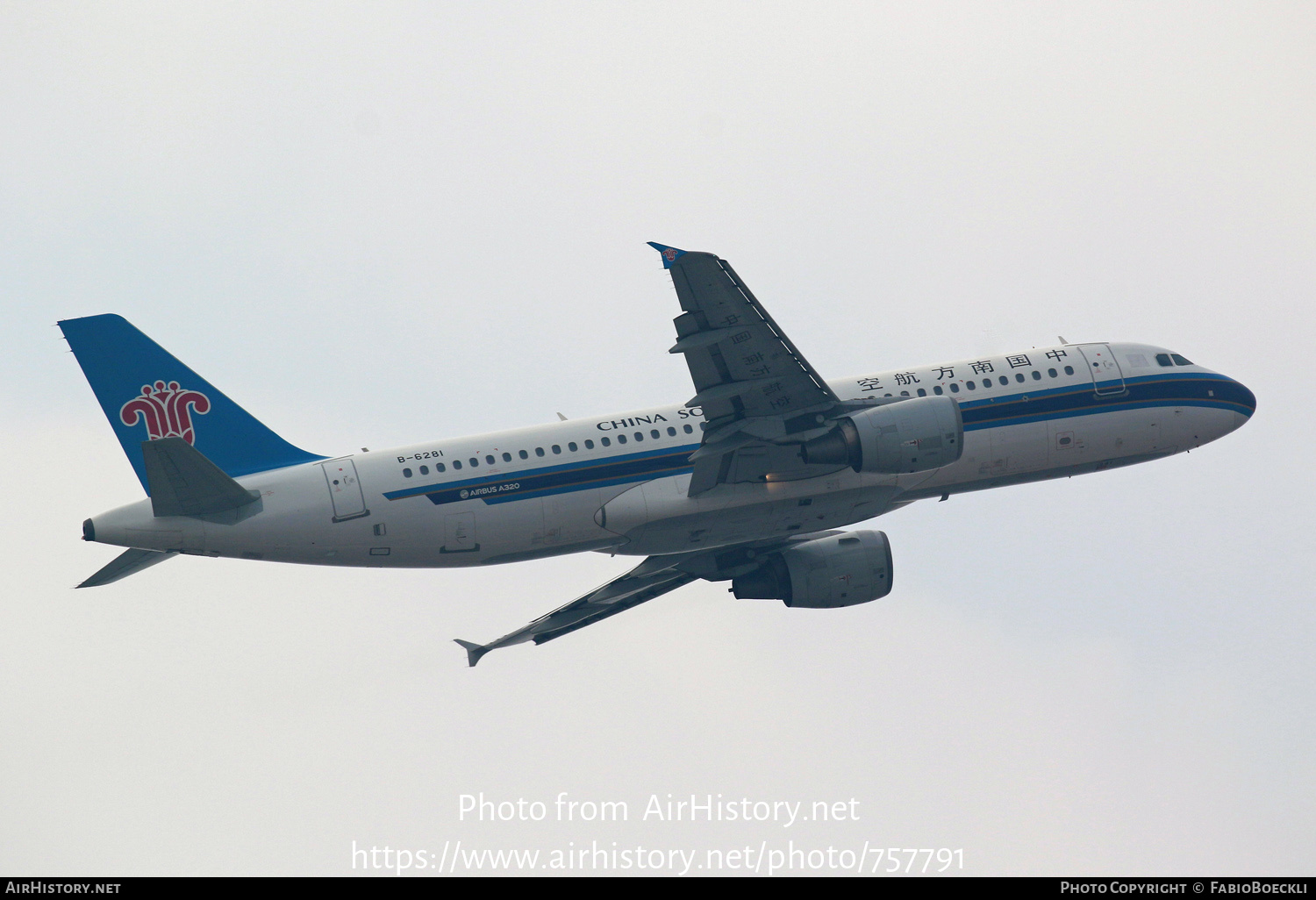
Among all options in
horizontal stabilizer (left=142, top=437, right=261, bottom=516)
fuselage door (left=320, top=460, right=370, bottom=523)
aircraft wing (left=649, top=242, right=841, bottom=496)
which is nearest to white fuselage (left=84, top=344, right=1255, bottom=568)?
fuselage door (left=320, top=460, right=370, bottom=523)

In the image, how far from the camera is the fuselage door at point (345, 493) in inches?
1640

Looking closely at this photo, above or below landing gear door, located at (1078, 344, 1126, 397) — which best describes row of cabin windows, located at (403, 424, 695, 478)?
below

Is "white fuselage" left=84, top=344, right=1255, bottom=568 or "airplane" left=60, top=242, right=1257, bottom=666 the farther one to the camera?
"white fuselage" left=84, top=344, right=1255, bottom=568

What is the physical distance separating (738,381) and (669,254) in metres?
4.78

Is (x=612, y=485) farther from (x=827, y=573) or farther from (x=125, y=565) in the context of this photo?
(x=125, y=565)

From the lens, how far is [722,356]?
40406mm

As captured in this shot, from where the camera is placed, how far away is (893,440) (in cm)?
→ 4178

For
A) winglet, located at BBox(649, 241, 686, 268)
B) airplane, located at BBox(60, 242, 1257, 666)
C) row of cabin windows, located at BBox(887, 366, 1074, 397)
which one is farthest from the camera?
row of cabin windows, located at BBox(887, 366, 1074, 397)

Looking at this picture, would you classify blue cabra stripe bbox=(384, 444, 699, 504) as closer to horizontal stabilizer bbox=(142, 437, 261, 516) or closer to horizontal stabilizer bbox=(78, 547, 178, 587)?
horizontal stabilizer bbox=(142, 437, 261, 516)

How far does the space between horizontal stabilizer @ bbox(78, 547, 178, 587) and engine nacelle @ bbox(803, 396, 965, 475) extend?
59.4ft

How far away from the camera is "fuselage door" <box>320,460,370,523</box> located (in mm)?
41656

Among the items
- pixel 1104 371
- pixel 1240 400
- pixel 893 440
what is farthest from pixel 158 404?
pixel 1240 400

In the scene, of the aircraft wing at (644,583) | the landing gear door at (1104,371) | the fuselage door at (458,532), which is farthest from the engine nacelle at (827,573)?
the fuselage door at (458,532)

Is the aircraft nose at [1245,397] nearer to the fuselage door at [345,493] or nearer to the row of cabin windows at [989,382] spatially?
the row of cabin windows at [989,382]
